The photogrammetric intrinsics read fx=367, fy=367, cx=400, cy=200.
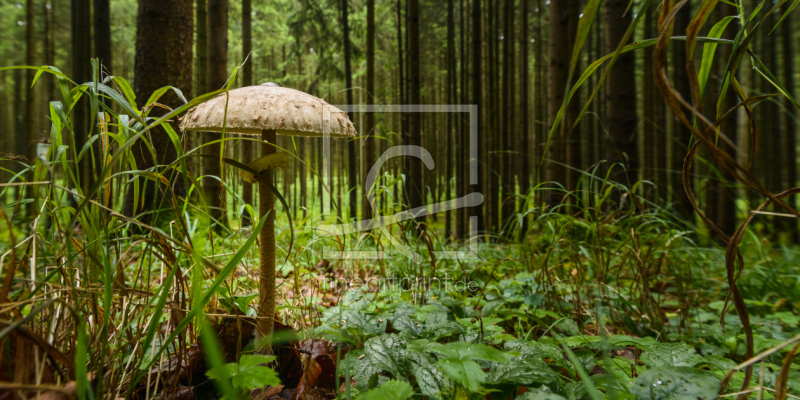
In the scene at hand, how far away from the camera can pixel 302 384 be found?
115 cm

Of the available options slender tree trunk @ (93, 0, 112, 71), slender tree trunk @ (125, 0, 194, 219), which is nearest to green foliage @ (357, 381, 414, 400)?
slender tree trunk @ (125, 0, 194, 219)

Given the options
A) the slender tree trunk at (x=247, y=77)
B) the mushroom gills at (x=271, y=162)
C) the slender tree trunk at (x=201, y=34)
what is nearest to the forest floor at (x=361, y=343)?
the mushroom gills at (x=271, y=162)

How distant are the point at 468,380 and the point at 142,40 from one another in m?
4.05

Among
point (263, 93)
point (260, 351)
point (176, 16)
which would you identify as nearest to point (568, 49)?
point (176, 16)

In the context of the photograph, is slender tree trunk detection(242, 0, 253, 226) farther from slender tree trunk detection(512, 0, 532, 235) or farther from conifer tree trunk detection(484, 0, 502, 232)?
slender tree trunk detection(512, 0, 532, 235)

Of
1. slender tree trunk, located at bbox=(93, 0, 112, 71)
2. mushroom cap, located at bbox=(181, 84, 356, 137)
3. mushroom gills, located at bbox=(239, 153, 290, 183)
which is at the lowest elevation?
mushroom gills, located at bbox=(239, 153, 290, 183)

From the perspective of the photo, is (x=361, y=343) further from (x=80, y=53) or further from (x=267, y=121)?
(x=80, y=53)

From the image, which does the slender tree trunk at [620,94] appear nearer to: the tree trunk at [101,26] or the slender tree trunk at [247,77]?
the slender tree trunk at [247,77]

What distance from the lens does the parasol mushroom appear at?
118 centimetres

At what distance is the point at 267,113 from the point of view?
119 centimetres

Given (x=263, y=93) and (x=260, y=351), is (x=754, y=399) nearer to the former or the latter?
(x=260, y=351)

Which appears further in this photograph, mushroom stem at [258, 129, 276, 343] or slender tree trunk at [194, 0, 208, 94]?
slender tree trunk at [194, 0, 208, 94]

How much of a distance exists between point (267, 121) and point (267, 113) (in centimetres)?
3

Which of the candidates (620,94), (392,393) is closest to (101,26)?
(392,393)
